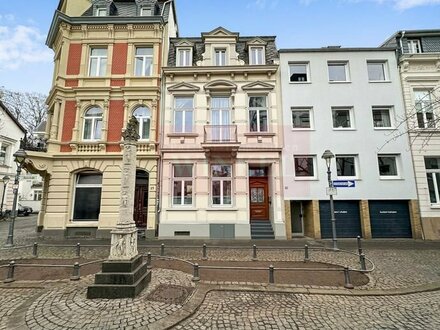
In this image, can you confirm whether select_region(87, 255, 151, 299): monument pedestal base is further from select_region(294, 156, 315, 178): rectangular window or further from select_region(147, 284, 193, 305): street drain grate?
select_region(294, 156, 315, 178): rectangular window

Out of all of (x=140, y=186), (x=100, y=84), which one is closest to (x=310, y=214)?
(x=140, y=186)

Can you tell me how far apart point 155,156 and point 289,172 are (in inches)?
317

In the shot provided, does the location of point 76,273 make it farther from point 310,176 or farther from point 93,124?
point 310,176

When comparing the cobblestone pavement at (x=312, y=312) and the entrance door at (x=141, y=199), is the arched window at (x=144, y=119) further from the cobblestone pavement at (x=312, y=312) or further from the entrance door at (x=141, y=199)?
the cobblestone pavement at (x=312, y=312)

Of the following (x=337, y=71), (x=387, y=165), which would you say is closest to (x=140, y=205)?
(x=337, y=71)

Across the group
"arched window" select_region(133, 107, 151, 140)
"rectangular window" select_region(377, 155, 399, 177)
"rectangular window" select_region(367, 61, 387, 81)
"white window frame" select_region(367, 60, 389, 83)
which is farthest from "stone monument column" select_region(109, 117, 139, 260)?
"rectangular window" select_region(367, 61, 387, 81)

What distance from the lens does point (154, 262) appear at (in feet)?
26.2

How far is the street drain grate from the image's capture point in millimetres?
4941

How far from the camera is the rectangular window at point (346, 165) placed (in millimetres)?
13672

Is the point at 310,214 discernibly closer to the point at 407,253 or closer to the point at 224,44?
the point at 407,253

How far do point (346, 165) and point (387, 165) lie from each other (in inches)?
100

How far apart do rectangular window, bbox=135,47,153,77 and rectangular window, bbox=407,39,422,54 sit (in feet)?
55.8

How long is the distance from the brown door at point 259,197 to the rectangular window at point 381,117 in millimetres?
7916

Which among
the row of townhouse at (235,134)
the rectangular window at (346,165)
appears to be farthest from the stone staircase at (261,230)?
the rectangular window at (346,165)
